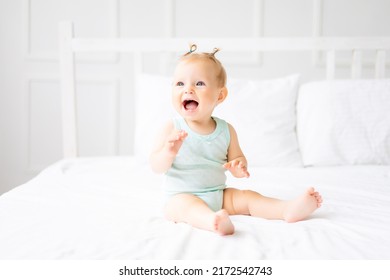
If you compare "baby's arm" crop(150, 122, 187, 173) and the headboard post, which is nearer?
"baby's arm" crop(150, 122, 187, 173)

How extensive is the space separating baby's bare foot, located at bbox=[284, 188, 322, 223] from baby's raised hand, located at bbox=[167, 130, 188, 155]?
240 mm

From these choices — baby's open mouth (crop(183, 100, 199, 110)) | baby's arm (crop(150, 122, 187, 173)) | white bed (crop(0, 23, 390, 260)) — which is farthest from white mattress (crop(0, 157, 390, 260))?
baby's open mouth (crop(183, 100, 199, 110))

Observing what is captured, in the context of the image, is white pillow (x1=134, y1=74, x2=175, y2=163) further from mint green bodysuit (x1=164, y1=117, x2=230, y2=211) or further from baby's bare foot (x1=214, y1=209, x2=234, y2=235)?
baby's bare foot (x1=214, y1=209, x2=234, y2=235)

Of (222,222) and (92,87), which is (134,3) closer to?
(92,87)

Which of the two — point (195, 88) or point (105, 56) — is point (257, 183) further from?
point (105, 56)

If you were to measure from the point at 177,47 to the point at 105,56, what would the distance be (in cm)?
73

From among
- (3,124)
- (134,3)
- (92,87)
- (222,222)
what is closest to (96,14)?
(134,3)

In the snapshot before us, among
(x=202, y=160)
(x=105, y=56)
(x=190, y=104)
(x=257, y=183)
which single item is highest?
(x=105, y=56)

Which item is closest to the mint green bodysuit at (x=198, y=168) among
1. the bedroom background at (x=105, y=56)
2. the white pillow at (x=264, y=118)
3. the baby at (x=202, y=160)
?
the baby at (x=202, y=160)

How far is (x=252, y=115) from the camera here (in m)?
1.55

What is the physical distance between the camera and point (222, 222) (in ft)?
2.52

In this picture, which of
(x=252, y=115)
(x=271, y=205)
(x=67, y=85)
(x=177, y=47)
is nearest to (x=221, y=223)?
(x=271, y=205)

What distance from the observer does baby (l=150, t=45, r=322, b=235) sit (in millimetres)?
873

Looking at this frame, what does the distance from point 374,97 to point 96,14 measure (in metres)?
1.47
